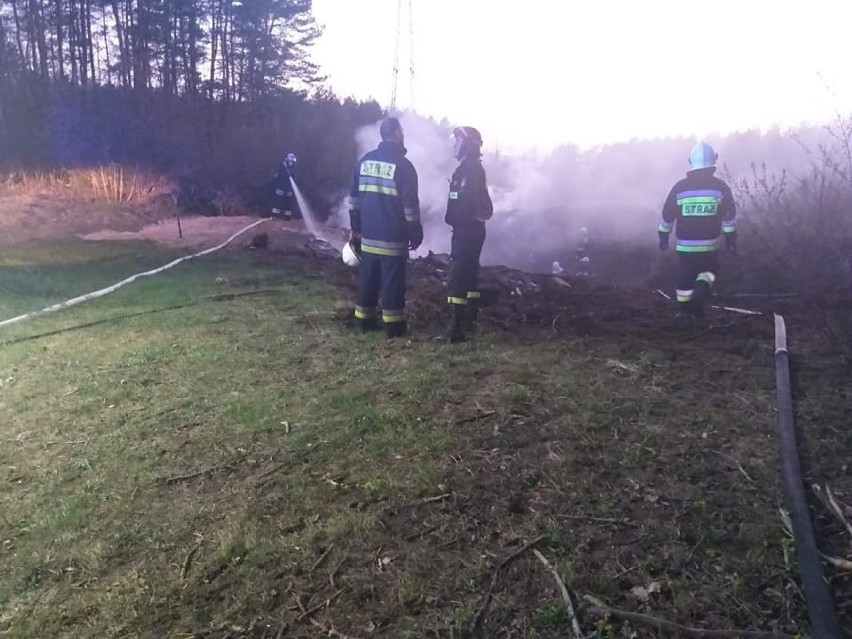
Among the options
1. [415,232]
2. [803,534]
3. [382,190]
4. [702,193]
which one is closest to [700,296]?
[702,193]

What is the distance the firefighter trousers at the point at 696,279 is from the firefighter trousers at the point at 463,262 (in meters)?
2.29

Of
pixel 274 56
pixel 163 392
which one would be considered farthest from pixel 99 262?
pixel 274 56

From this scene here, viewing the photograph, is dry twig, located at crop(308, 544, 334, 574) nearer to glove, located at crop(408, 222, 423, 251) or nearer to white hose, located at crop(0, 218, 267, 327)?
glove, located at crop(408, 222, 423, 251)

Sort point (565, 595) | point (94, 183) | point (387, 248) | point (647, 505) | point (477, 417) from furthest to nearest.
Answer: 1. point (94, 183)
2. point (387, 248)
3. point (477, 417)
4. point (647, 505)
5. point (565, 595)

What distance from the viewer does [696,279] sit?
6707mm

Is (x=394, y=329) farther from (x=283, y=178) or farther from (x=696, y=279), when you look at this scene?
(x=283, y=178)

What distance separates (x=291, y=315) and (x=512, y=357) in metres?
2.98

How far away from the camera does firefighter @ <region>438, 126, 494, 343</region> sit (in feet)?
20.2

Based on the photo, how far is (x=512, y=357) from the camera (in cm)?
546

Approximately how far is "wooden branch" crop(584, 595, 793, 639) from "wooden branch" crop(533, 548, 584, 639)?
0.09 metres

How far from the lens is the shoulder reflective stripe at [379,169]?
598 cm

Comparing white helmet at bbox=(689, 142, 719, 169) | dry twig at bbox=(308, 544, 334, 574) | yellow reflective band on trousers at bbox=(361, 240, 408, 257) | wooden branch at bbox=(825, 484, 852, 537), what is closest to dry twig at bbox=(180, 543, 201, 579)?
dry twig at bbox=(308, 544, 334, 574)

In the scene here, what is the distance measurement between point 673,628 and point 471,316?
14.6ft

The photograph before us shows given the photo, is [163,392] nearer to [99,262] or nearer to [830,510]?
[830,510]
